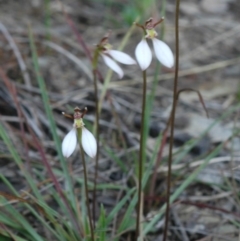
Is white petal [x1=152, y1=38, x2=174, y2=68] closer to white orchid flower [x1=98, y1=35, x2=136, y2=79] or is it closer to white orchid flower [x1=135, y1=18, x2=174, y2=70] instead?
white orchid flower [x1=135, y1=18, x2=174, y2=70]

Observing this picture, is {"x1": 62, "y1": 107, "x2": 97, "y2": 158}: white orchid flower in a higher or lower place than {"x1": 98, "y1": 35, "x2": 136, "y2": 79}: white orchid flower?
lower

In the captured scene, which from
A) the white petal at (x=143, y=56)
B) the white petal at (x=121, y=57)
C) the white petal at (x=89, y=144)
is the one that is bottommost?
the white petal at (x=89, y=144)

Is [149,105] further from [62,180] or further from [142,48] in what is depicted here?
[142,48]

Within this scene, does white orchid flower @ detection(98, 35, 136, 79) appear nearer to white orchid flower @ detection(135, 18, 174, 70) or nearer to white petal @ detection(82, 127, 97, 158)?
white orchid flower @ detection(135, 18, 174, 70)

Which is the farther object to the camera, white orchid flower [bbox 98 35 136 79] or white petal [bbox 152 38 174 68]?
white orchid flower [bbox 98 35 136 79]

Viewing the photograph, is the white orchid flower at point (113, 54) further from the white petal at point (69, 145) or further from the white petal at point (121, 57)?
the white petal at point (69, 145)

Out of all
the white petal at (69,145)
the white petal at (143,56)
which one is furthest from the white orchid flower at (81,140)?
the white petal at (143,56)

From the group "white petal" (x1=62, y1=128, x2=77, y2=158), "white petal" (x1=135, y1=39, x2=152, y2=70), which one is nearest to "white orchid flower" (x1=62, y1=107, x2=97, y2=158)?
"white petal" (x1=62, y1=128, x2=77, y2=158)

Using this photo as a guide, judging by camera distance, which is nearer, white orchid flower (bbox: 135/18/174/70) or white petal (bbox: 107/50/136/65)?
Answer: white orchid flower (bbox: 135/18/174/70)

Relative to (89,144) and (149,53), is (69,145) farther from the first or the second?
(149,53)

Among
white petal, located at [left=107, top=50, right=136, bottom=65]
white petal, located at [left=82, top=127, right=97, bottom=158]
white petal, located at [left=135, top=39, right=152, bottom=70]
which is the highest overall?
white petal, located at [left=107, top=50, right=136, bottom=65]

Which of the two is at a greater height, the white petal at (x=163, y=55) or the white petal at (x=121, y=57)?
the white petal at (x=121, y=57)

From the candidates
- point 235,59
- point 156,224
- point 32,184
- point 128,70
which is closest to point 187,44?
point 235,59
